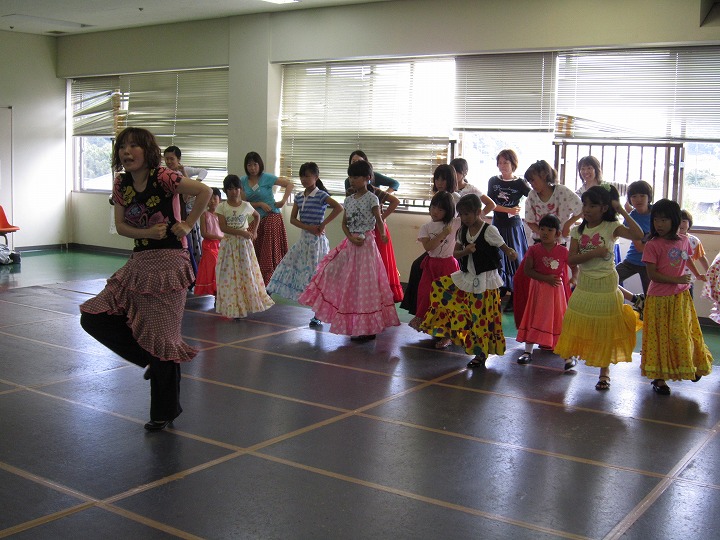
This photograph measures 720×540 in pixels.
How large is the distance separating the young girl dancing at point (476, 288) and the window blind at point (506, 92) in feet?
10.1

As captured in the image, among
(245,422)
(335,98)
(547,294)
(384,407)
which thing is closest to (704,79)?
(547,294)

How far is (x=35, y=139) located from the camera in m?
12.8

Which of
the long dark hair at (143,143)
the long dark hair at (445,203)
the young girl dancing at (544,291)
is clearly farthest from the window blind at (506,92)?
the long dark hair at (143,143)

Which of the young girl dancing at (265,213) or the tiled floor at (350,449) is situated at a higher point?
the young girl dancing at (265,213)

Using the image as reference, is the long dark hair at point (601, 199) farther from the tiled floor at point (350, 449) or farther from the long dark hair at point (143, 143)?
the long dark hair at point (143, 143)

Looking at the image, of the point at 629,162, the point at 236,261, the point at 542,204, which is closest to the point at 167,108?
the point at 236,261

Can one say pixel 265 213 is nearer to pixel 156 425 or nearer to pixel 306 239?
pixel 306 239

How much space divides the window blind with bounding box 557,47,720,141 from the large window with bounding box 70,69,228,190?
479 cm

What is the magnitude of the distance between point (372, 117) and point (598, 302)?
511cm

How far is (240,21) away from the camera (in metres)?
10.5

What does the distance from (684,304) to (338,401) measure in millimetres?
2204

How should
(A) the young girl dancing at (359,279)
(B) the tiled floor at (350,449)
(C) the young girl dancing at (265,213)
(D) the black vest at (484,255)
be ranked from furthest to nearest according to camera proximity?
(C) the young girl dancing at (265,213), (A) the young girl dancing at (359,279), (D) the black vest at (484,255), (B) the tiled floor at (350,449)

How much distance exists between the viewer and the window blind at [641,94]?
299 inches

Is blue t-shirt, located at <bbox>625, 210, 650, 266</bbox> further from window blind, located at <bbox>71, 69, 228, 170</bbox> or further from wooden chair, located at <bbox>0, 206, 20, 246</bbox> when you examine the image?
wooden chair, located at <bbox>0, 206, 20, 246</bbox>
